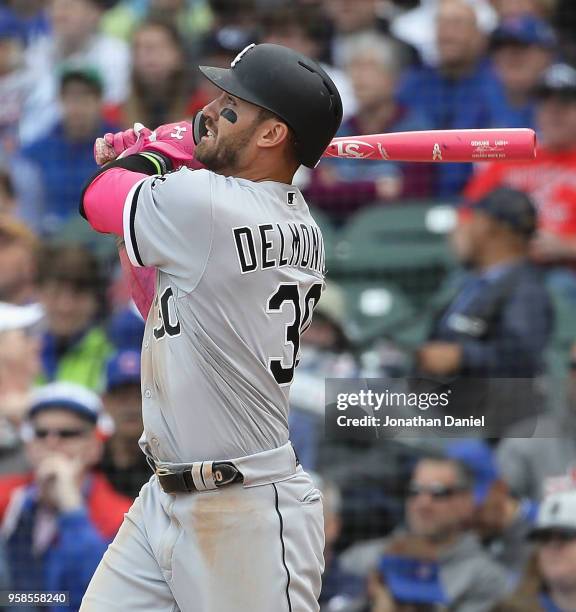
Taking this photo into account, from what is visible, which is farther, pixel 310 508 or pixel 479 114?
pixel 479 114

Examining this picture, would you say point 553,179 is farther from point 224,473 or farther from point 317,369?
point 224,473

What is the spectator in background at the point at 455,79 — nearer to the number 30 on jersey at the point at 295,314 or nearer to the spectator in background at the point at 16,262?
the spectator in background at the point at 16,262

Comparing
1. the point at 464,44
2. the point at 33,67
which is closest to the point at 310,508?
the point at 464,44

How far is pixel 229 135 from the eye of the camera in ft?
9.12

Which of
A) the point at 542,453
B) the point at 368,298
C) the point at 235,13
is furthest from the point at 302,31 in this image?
the point at 542,453

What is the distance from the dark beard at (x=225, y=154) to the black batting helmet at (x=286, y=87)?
0.28 feet

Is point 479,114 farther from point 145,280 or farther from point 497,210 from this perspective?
point 145,280

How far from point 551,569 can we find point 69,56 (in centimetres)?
349

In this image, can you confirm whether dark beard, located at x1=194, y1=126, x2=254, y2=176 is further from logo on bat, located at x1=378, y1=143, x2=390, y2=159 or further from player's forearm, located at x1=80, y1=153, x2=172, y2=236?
logo on bat, located at x1=378, y1=143, x2=390, y2=159

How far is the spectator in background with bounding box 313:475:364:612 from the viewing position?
196 inches

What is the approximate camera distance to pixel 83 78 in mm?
6160

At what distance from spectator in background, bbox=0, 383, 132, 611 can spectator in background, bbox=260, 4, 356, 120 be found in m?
1.99

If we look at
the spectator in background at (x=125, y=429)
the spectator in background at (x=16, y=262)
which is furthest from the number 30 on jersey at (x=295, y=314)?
the spectator in background at (x=16, y=262)

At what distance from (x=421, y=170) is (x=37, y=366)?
6.32 ft
